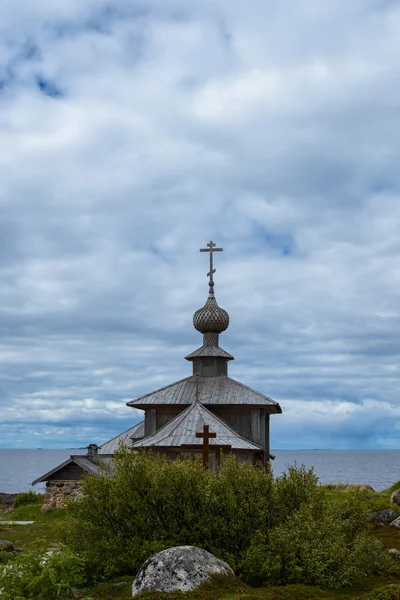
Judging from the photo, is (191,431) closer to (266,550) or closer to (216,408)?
(216,408)

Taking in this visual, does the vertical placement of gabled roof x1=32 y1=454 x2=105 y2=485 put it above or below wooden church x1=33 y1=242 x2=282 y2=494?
below

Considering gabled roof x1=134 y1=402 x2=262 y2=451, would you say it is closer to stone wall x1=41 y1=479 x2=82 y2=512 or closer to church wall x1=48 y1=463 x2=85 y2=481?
church wall x1=48 y1=463 x2=85 y2=481

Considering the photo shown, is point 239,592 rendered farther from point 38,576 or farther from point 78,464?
point 78,464

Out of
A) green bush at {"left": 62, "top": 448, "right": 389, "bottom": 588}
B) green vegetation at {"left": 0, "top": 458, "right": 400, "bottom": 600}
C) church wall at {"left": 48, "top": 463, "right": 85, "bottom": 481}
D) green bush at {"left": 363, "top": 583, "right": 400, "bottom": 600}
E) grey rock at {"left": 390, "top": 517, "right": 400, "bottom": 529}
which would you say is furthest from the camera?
church wall at {"left": 48, "top": 463, "right": 85, "bottom": 481}

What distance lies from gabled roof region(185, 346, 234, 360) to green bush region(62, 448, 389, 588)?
820 inches

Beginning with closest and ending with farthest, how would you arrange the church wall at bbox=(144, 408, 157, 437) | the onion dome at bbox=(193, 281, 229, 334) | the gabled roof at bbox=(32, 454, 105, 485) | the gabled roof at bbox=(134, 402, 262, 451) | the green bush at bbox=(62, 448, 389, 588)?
the green bush at bbox=(62, 448, 389, 588), the gabled roof at bbox=(134, 402, 262, 451), the gabled roof at bbox=(32, 454, 105, 485), the church wall at bbox=(144, 408, 157, 437), the onion dome at bbox=(193, 281, 229, 334)

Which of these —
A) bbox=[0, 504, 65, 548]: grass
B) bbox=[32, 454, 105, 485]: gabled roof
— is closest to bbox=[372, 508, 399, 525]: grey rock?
bbox=[0, 504, 65, 548]: grass

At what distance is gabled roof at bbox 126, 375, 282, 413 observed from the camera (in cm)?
3653

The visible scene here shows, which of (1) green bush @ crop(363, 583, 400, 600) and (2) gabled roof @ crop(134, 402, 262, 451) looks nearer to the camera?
(1) green bush @ crop(363, 583, 400, 600)

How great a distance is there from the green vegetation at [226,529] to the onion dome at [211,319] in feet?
70.1

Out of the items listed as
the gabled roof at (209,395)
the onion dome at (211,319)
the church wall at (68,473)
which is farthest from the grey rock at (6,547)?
the onion dome at (211,319)

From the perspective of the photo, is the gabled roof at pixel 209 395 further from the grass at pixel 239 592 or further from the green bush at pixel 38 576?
the green bush at pixel 38 576

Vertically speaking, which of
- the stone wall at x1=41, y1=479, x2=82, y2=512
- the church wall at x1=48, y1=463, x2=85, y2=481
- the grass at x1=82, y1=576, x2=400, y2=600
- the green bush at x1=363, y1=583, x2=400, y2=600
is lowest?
the grass at x1=82, y1=576, x2=400, y2=600

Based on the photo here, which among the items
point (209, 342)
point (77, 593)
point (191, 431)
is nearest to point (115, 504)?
point (77, 593)
